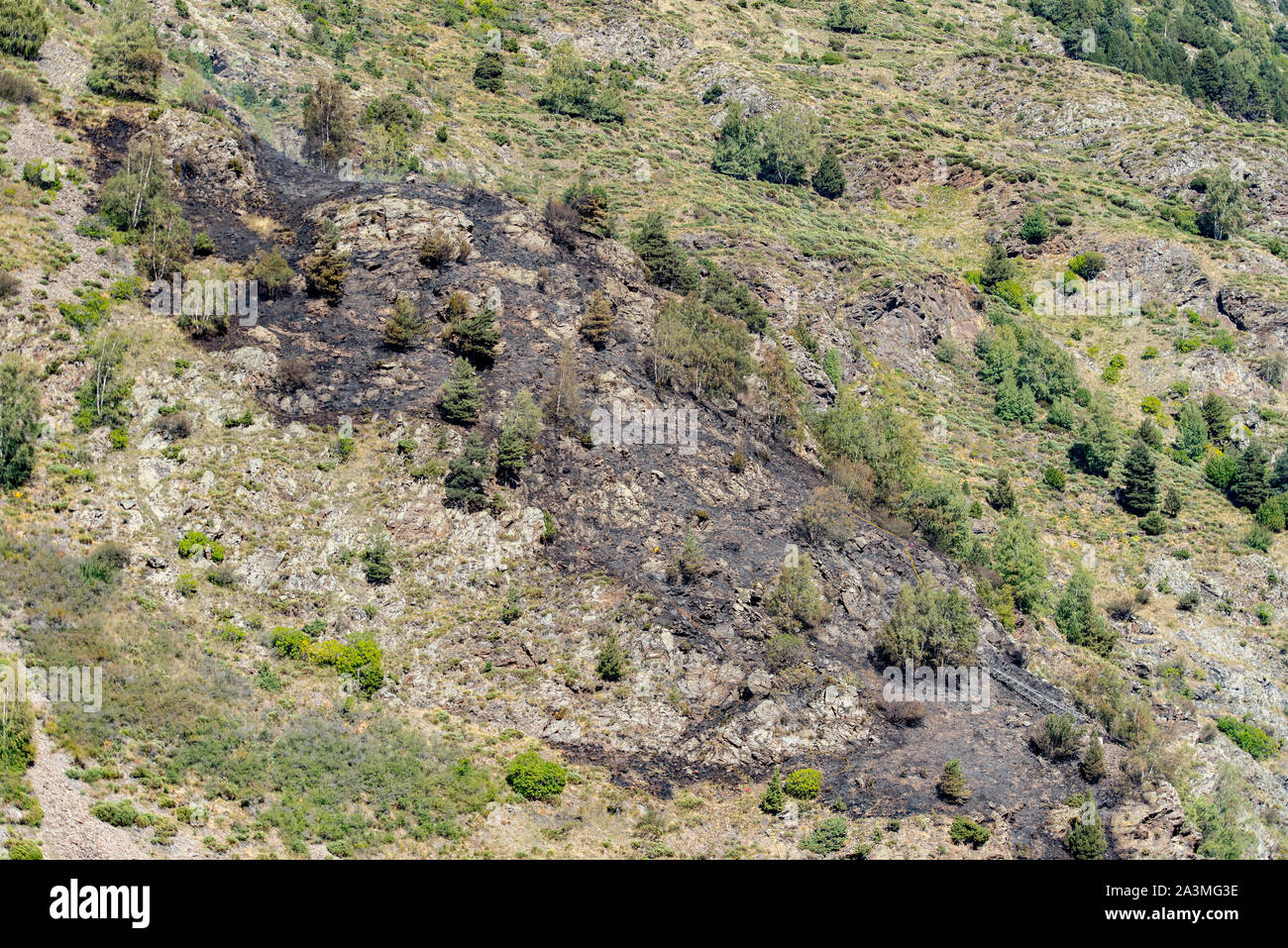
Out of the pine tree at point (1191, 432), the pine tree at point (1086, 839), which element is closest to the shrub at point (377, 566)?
the pine tree at point (1086, 839)

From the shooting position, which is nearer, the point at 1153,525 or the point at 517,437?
the point at 517,437

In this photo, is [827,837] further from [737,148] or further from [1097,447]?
[737,148]

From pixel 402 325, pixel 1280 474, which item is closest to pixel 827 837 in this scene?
pixel 402 325

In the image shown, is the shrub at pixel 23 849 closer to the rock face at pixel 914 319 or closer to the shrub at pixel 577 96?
the rock face at pixel 914 319

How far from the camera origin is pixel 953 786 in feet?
135

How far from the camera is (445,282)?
181ft

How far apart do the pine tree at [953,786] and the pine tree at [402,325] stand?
1235 inches

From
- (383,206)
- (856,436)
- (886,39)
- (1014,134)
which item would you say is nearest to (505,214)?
(383,206)

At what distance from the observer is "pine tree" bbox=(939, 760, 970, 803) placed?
41062 millimetres

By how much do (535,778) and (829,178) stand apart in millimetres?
66885

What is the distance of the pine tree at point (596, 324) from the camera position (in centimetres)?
5525

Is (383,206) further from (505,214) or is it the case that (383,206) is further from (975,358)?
(975,358)

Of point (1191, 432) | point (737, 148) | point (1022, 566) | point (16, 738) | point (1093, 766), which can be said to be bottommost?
point (1093, 766)

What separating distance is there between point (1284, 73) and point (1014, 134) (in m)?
65.9
